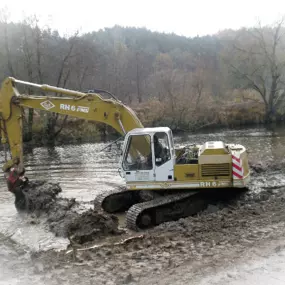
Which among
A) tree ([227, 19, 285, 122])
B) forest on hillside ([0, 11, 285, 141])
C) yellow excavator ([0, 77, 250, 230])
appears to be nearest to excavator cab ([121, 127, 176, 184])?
yellow excavator ([0, 77, 250, 230])

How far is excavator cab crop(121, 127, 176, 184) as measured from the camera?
9328 millimetres

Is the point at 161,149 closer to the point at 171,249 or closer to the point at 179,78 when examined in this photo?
the point at 171,249

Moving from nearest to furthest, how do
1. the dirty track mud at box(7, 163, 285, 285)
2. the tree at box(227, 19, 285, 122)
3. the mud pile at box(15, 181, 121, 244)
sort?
the dirty track mud at box(7, 163, 285, 285), the mud pile at box(15, 181, 121, 244), the tree at box(227, 19, 285, 122)

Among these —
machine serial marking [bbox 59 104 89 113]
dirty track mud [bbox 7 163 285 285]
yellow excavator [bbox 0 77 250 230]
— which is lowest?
dirty track mud [bbox 7 163 285 285]

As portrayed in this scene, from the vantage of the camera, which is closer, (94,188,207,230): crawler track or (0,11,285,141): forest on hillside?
(94,188,207,230): crawler track

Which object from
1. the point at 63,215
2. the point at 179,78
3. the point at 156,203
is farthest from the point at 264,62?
the point at 63,215

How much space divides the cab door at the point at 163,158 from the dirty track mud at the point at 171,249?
4.43ft

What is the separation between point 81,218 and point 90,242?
788mm

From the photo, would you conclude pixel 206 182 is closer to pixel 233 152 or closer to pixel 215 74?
pixel 233 152

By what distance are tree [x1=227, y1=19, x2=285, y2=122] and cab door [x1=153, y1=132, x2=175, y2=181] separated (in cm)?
2758

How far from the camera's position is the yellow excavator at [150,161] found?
9.32m

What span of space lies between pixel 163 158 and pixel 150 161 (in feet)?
1.13

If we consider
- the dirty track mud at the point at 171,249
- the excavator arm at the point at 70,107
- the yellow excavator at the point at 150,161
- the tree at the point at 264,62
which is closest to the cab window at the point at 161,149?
the yellow excavator at the point at 150,161

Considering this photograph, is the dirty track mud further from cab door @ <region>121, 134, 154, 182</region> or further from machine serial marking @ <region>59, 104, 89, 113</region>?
machine serial marking @ <region>59, 104, 89, 113</region>
